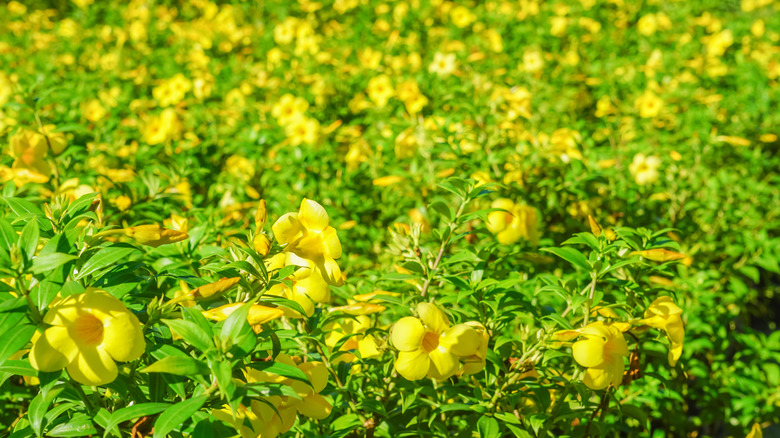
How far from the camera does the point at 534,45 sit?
4238 millimetres

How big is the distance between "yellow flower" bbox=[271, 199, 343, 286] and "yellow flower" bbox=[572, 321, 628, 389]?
478mm

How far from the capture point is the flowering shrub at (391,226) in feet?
2.95

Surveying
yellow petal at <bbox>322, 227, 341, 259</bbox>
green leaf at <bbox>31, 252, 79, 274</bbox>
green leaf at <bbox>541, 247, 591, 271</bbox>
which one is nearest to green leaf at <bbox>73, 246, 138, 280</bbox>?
green leaf at <bbox>31, 252, 79, 274</bbox>

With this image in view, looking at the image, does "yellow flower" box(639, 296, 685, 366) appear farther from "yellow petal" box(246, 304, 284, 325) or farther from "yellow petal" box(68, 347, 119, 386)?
"yellow petal" box(68, 347, 119, 386)

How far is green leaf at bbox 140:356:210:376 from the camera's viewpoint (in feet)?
2.36

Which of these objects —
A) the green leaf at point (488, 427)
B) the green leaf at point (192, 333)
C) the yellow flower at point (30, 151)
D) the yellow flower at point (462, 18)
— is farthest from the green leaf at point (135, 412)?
the yellow flower at point (462, 18)

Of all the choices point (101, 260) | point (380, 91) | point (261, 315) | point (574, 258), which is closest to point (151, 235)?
point (101, 260)

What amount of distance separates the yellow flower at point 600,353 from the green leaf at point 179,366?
65 centimetres

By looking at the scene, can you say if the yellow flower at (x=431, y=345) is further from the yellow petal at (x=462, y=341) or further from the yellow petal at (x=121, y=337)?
the yellow petal at (x=121, y=337)

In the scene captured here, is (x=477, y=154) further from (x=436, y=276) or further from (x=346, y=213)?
(x=436, y=276)

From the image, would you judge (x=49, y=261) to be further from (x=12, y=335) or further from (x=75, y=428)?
(x=75, y=428)

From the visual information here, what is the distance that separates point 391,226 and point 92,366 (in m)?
1.24

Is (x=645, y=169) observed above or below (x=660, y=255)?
below

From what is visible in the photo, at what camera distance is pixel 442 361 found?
3.40ft
